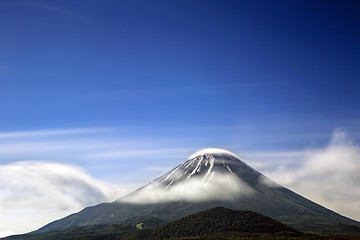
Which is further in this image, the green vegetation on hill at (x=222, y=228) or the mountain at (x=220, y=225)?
the mountain at (x=220, y=225)

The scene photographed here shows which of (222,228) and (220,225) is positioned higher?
(220,225)

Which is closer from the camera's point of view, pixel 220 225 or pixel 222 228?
pixel 222 228

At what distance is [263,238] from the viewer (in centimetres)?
9938

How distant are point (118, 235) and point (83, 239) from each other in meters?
20.5

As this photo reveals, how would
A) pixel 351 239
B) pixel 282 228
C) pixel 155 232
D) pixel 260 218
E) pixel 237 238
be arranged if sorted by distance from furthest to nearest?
pixel 155 232 < pixel 260 218 < pixel 282 228 < pixel 237 238 < pixel 351 239

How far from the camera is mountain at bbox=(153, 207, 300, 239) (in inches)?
4796

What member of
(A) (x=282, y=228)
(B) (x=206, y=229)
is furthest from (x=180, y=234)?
(A) (x=282, y=228)

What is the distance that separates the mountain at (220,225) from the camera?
12181 centimetres

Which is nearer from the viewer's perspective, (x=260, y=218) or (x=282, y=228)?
(x=282, y=228)

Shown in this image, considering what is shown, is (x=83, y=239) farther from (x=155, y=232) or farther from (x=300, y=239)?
(x=300, y=239)

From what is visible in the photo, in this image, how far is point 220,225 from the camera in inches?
5030

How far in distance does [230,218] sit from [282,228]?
71.2 feet

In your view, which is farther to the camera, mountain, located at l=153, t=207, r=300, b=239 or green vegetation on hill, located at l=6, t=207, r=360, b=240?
mountain, located at l=153, t=207, r=300, b=239

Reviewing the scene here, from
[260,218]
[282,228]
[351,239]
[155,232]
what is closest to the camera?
[351,239]
